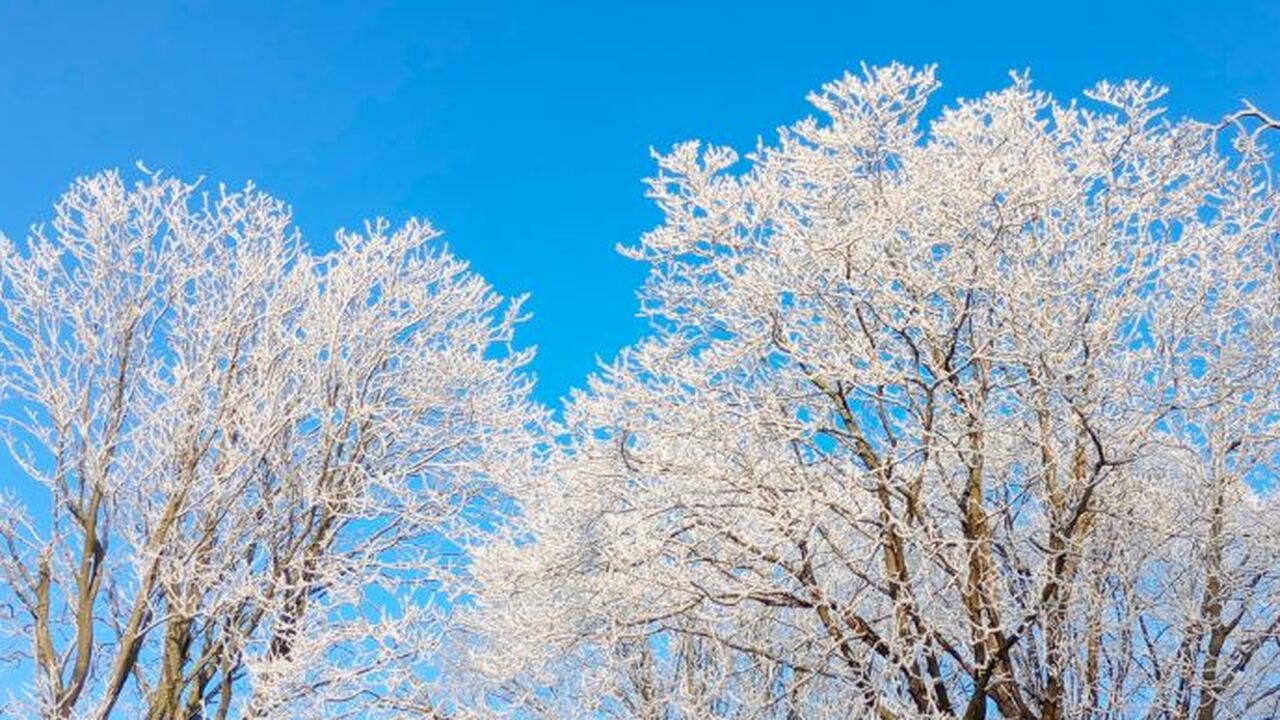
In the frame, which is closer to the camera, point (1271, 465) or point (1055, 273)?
point (1055, 273)

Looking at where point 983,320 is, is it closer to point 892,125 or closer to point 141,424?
point 892,125

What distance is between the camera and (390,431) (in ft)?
34.5

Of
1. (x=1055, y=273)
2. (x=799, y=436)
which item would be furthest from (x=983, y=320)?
(x=799, y=436)

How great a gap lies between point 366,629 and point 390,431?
6.66 feet

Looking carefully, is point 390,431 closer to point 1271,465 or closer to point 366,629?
point 366,629

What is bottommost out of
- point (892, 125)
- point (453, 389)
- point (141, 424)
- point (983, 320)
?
point (141, 424)

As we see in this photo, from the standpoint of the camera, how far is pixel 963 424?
838 cm

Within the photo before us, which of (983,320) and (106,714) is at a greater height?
(983,320)

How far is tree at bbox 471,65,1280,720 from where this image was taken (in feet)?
27.5

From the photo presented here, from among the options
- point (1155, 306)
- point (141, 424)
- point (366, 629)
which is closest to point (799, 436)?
point (1155, 306)

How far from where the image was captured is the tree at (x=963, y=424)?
839cm

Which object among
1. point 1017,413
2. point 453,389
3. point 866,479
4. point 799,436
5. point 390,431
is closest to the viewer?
point 1017,413

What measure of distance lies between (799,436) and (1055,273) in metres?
2.27

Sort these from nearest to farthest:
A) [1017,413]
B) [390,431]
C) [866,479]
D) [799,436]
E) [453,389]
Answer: [1017,413], [799,436], [866,479], [390,431], [453,389]
